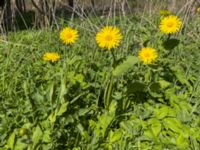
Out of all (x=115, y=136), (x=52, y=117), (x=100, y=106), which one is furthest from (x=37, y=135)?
(x=100, y=106)

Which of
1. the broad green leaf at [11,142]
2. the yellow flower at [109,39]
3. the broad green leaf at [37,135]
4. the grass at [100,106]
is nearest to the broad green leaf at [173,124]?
the grass at [100,106]

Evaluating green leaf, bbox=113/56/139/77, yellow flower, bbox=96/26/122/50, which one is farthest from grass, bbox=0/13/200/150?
yellow flower, bbox=96/26/122/50

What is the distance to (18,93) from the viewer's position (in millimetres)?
1986

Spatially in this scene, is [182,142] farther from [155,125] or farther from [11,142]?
[11,142]

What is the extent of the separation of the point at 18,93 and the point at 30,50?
90cm

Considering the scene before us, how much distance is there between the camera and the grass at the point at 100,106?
1.67m

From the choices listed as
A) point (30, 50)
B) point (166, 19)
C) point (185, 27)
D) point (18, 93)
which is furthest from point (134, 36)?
point (18, 93)

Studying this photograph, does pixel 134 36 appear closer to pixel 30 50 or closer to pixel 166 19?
pixel 166 19

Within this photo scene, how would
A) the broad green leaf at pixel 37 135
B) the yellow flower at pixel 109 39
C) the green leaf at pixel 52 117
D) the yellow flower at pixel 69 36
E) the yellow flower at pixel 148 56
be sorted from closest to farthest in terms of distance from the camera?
the broad green leaf at pixel 37 135, the green leaf at pixel 52 117, the yellow flower at pixel 109 39, the yellow flower at pixel 148 56, the yellow flower at pixel 69 36

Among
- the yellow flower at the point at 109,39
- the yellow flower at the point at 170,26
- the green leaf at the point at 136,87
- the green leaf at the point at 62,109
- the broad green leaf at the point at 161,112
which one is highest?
the yellow flower at the point at 170,26

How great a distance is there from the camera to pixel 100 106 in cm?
196

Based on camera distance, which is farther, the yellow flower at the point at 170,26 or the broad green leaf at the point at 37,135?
the yellow flower at the point at 170,26

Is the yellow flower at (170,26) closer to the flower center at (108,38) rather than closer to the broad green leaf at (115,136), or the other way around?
the flower center at (108,38)

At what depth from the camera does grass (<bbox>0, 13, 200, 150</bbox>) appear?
1675 millimetres
